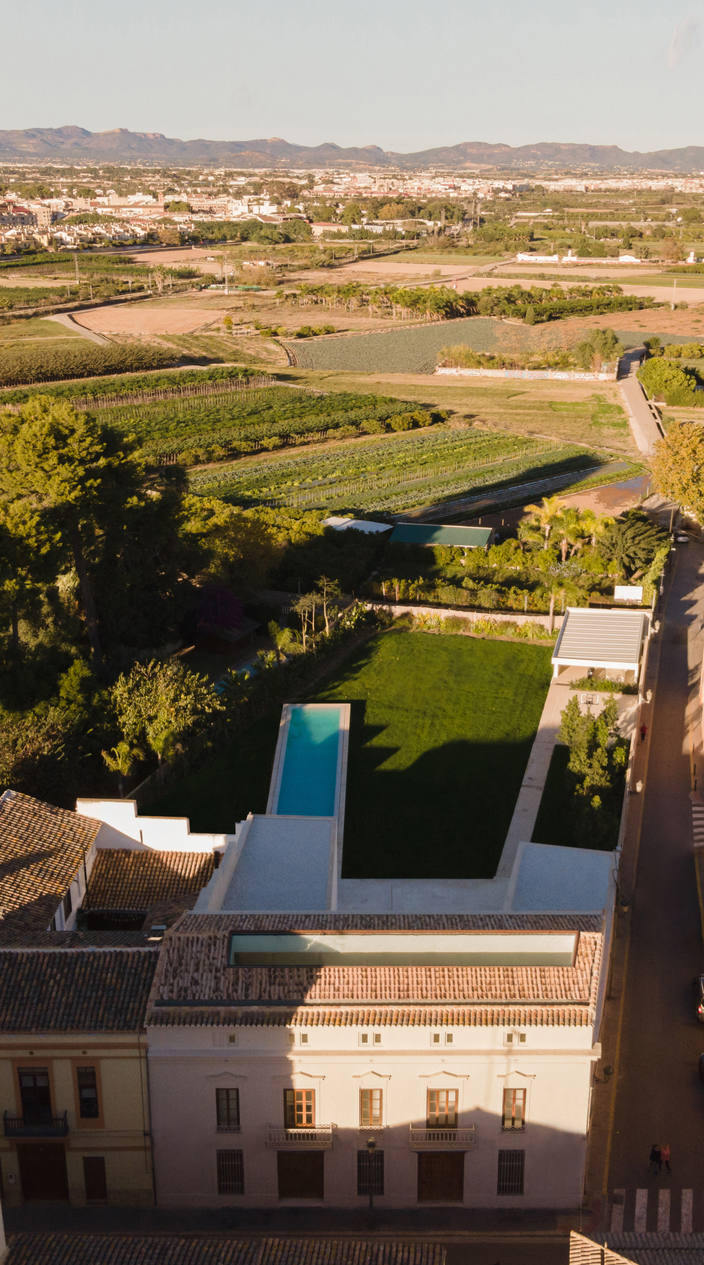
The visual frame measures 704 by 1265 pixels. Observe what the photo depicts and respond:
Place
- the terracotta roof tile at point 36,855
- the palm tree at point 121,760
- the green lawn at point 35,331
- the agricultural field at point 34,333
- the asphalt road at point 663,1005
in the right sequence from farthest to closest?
the green lawn at point 35,331 < the agricultural field at point 34,333 < the palm tree at point 121,760 < the terracotta roof tile at point 36,855 < the asphalt road at point 663,1005

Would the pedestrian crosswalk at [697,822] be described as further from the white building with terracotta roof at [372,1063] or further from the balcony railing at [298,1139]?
the balcony railing at [298,1139]

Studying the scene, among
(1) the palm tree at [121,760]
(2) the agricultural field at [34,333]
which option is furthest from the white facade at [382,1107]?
(2) the agricultural field at [34,333]

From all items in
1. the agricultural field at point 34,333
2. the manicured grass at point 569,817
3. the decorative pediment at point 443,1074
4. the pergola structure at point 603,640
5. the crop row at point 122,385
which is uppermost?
the agricultural field at point 34,333

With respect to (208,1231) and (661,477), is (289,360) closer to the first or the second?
(661,477)

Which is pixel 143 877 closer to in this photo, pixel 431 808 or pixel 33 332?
pixel 431 808

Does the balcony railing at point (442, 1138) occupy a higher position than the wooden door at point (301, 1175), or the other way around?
the balcony railing at point (442, 1138)

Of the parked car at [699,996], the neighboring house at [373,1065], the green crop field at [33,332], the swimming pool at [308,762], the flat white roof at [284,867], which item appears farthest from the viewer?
the green crop field at [33,332]

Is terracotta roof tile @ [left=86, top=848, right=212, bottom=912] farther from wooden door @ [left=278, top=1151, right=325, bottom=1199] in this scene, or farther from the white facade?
wooden door @ [left=278, top=1151, right=325, bottom=1199]

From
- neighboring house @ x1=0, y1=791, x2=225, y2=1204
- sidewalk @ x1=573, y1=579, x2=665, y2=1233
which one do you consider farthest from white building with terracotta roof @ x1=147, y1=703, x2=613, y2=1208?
sidewalk @ x1=573, y1=579, x2=665, y2=1233

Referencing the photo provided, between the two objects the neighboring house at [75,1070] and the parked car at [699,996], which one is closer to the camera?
the neighboring house at [75,1070]
